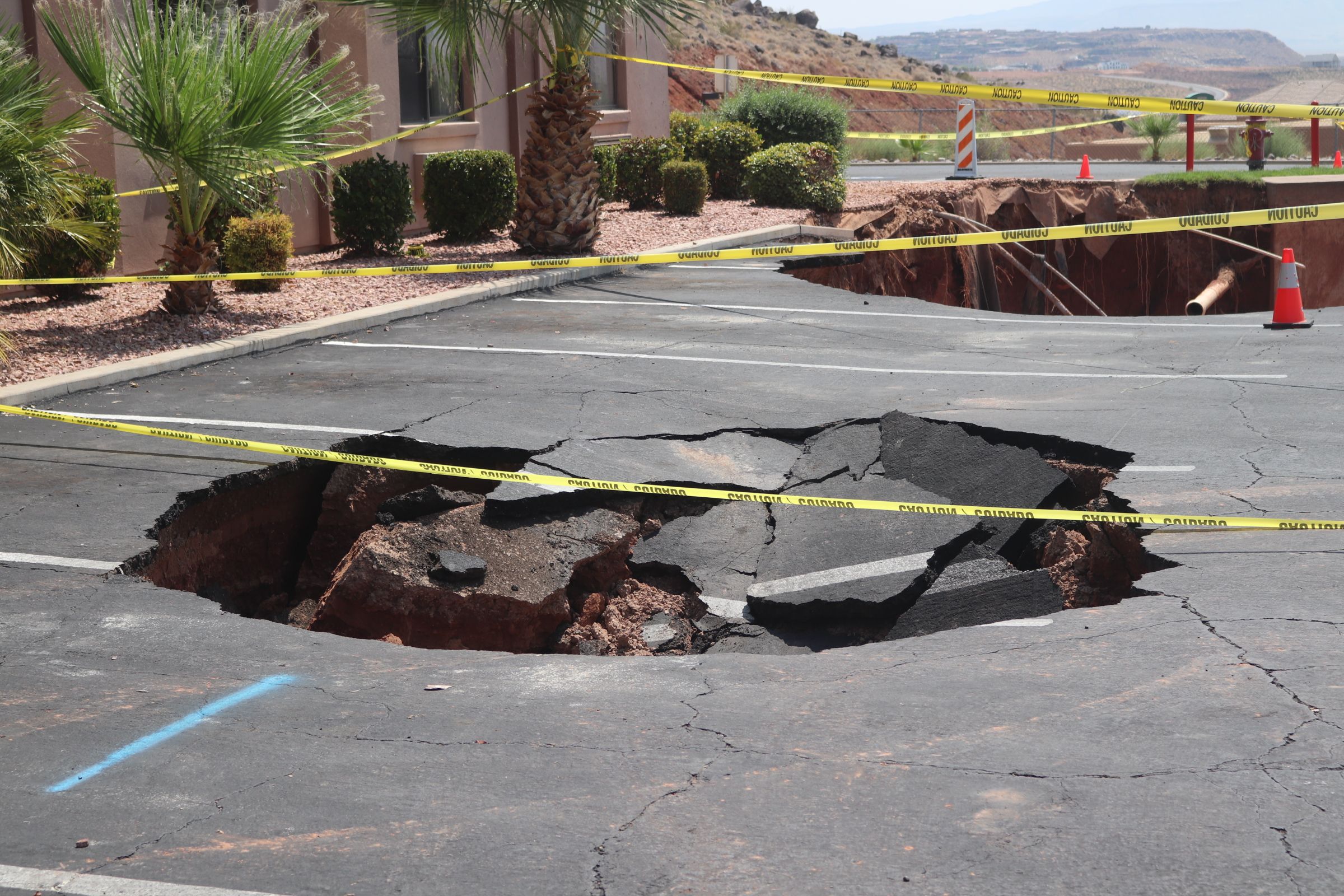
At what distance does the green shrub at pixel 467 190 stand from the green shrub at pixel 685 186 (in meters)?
3.03

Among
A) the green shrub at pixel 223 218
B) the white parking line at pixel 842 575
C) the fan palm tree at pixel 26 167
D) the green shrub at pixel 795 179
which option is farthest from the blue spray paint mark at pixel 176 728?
the green shrub at pixel 795 179

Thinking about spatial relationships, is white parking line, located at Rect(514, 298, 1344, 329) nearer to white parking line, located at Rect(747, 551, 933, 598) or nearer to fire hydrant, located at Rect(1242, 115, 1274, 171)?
white parking line, located at Rect(747, 551, 933, 598)

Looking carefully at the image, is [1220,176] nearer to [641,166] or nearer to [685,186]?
[685,186]

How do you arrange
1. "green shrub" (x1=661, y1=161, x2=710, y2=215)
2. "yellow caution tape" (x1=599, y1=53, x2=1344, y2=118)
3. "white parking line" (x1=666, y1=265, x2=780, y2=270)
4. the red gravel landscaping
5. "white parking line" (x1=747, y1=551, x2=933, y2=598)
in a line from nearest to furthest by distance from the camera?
"white parking line" (x1=747, y1=551, x2=933, y2=598), "yellow caution tape" (x1=599, y1=53, x2=1344, y2=118), the red gravel landscaping, "white parking line" (x1=666, y1=265, x2=780, y2=270), "green shrub" (x1=661, y1=161, x2=710, y2=215)

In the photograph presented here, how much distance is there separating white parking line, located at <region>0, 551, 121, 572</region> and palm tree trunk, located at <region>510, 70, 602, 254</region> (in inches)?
398

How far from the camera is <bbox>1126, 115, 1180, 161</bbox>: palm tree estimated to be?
105 ft

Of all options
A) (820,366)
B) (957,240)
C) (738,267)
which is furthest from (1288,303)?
(738,267)

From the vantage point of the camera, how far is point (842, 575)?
679 cm

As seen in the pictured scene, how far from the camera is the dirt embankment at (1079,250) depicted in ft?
68.2

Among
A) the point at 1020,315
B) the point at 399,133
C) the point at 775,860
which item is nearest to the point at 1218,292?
the point at 1020,315

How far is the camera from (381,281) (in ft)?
45.7

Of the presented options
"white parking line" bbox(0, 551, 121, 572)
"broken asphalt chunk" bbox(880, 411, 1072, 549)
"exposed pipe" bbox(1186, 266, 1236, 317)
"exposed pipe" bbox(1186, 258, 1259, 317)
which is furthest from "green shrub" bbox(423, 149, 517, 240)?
"exposed pipe" bbox(1186, 258, 1259, 317)

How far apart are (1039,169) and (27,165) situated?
23.9 meters

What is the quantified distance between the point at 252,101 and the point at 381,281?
3.19 metres
